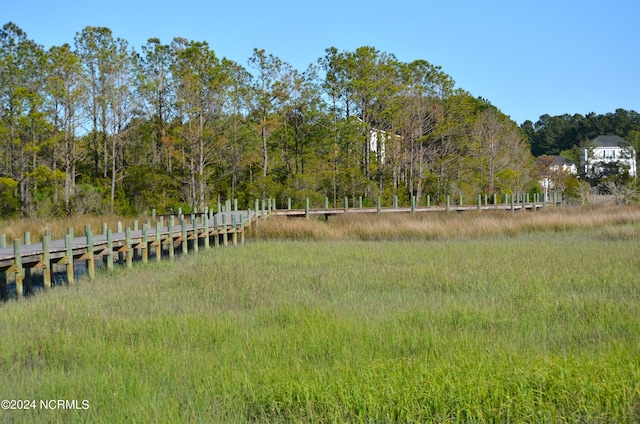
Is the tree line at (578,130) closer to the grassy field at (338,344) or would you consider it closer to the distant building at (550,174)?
the distant building at (550,174)

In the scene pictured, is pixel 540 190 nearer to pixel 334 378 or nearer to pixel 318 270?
pixel 318 270

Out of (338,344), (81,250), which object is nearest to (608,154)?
(81,250)

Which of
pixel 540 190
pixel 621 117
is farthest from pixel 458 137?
pixel 621 117

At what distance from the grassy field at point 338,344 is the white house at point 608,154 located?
62.6 m

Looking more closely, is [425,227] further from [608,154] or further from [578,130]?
[578,130]

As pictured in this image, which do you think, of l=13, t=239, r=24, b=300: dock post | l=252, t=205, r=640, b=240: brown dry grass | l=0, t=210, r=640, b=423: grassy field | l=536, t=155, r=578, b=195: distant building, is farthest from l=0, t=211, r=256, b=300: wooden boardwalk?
l=536, t=155, r=578, b=195: distant building

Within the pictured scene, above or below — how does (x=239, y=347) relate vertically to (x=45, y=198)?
below

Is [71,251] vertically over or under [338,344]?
over

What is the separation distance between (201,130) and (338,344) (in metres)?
27.4

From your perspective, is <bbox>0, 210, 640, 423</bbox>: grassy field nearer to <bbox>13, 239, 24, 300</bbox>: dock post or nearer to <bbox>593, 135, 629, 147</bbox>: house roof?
<bbox>13, 239, 24, 300</bbox>: dock post

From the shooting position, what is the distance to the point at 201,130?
33188 millimetres

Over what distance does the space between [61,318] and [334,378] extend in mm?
4803

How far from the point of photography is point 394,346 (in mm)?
7145

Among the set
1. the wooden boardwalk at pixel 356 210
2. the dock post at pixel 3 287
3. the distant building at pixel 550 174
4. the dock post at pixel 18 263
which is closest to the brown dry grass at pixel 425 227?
the wooden boardwalk at pixel 356 210
